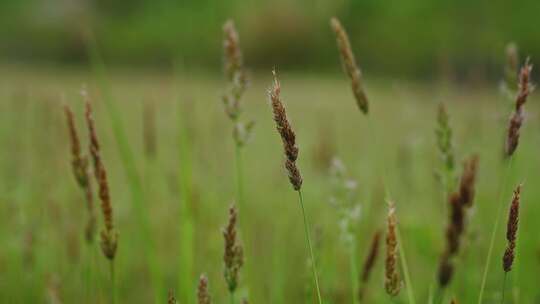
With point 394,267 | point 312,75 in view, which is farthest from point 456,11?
point 394,267

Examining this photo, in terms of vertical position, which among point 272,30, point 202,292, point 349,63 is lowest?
point 202,292

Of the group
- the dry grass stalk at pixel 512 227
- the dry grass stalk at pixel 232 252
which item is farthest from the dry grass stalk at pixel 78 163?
the dry grass stalk at pixel 512 227

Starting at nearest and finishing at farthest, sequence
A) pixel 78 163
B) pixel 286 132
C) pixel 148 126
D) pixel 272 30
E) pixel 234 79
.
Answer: pixel 286 132
pixel 78 163
pixel 234 79
pixel 148 126
pixel 272 30

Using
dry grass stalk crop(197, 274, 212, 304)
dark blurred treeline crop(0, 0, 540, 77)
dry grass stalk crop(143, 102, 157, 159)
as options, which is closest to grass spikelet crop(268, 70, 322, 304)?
dry grass stalk crop(197, 274, 212, 304)

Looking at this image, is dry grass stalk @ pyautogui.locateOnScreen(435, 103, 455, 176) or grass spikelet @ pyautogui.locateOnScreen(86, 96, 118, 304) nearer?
grass spikelet @ pyautogui.locateOnScreen(86, 96, 118, 304)

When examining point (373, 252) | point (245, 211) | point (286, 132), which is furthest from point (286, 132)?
point (245, 211)

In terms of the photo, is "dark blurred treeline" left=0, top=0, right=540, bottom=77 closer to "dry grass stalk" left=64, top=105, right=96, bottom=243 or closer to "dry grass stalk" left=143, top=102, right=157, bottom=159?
"dry grass stalk" left=143, top=102, right=157, bottom=159

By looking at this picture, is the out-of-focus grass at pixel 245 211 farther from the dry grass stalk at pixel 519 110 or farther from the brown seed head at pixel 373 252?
the dry grass stalk at pixel 519 110

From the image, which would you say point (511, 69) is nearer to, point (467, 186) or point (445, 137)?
point (445, 137)
